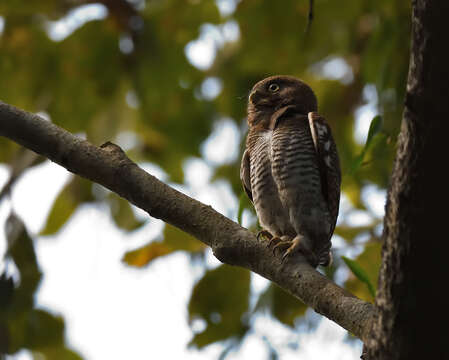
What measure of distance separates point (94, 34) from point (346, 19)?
1903 mm

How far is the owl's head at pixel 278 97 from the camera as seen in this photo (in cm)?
438

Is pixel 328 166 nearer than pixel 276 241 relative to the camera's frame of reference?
No

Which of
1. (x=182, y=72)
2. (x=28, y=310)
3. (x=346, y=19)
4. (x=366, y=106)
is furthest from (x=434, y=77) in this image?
(x=366, y=106)

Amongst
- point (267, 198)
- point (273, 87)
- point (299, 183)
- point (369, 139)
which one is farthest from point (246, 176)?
point (369, 139)

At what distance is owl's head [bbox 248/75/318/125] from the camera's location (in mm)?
4383

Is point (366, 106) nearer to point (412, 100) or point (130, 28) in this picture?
point (130, 28)

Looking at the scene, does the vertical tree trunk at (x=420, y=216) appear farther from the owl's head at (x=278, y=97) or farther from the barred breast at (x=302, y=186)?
the owl's head at (x=278, y=97)

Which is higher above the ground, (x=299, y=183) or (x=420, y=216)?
(x=299, y=183)

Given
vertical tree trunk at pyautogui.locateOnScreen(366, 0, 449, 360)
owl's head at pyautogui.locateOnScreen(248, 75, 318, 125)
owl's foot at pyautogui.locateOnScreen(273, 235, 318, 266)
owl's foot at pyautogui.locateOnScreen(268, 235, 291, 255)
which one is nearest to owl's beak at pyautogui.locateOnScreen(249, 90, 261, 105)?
owl's head at pyautogui.locateOnScreen(248, 75, 318, 125)

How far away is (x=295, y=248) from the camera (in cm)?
305

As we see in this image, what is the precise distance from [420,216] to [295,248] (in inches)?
44.2

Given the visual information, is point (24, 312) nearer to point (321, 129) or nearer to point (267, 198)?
point (267, 198)

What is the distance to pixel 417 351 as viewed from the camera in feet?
6.70

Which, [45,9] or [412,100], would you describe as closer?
[412,100]
